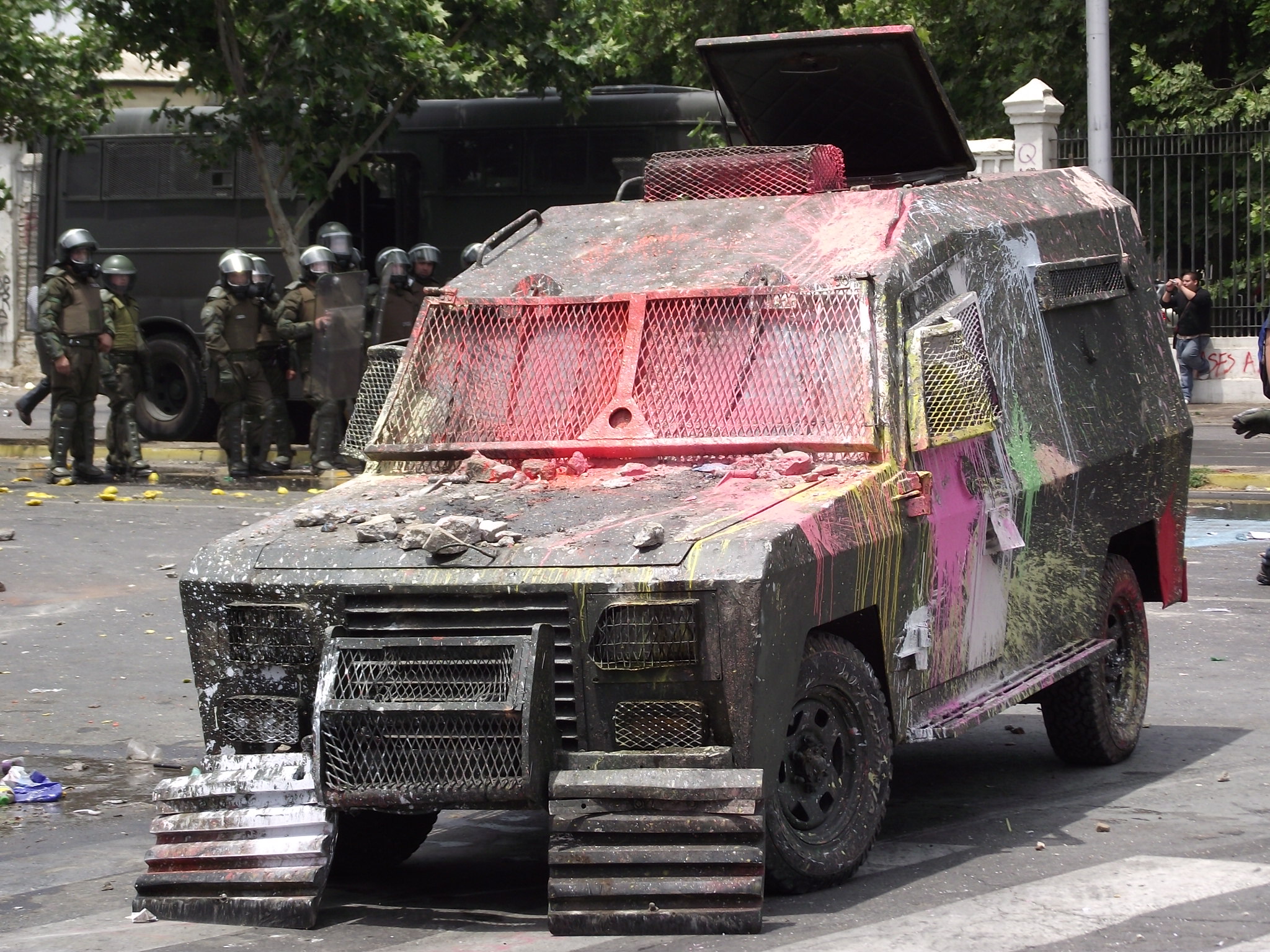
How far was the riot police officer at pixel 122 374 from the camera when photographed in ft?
59.0

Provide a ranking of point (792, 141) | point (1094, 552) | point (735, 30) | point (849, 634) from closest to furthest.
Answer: point (849, 634) < point (1094, 552) < point (792, 141) < point (735, 30)

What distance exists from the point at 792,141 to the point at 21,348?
74.8 ft

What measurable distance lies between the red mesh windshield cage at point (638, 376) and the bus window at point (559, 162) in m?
13.2

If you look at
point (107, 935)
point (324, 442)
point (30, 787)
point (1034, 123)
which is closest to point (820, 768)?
point (107, 935)

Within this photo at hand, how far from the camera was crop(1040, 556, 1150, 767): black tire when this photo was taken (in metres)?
7.62

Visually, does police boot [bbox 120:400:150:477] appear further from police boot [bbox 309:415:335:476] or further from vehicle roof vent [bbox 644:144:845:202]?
vehicle roof vent [bbox 644:144:845:202]

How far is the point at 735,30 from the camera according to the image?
32.5 m

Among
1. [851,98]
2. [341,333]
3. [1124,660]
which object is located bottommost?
[1124,660]

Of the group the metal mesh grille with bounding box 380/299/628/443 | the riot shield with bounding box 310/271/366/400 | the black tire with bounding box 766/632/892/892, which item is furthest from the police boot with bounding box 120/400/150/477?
the black tire with bounding box 766/632/892/892

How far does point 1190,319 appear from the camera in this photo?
2312 cm

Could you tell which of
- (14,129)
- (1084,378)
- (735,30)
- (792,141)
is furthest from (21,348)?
(1084,378)

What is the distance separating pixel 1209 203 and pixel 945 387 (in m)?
18.5

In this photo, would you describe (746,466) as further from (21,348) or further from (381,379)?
(21,348)

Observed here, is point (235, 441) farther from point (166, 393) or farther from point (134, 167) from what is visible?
point (134, 167)
